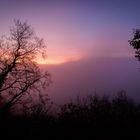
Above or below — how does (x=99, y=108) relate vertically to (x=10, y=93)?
below

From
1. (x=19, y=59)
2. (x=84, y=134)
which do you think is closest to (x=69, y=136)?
(x=84, y=134)

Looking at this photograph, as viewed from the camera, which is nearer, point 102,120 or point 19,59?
point 102,120

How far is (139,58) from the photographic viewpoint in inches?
1204

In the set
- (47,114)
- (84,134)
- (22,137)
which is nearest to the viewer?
(22,137)

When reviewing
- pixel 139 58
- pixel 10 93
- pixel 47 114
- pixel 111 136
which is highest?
pixel 139 58

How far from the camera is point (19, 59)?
108 ft

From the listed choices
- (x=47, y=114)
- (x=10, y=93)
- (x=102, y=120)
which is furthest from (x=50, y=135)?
(x=10, y=93)

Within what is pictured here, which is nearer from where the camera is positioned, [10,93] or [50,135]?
[50,135]

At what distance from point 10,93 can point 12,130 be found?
67.7 feet

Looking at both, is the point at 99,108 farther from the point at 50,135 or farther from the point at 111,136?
the point at 50,135

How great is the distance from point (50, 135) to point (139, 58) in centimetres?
2148

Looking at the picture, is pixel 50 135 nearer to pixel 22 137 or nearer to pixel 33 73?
pixel 22 137

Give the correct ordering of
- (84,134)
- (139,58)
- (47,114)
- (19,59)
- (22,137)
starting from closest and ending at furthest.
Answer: (22,137), (84,134), (47,114), (139,58), (19,59)

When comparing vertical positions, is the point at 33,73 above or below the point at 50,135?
above
